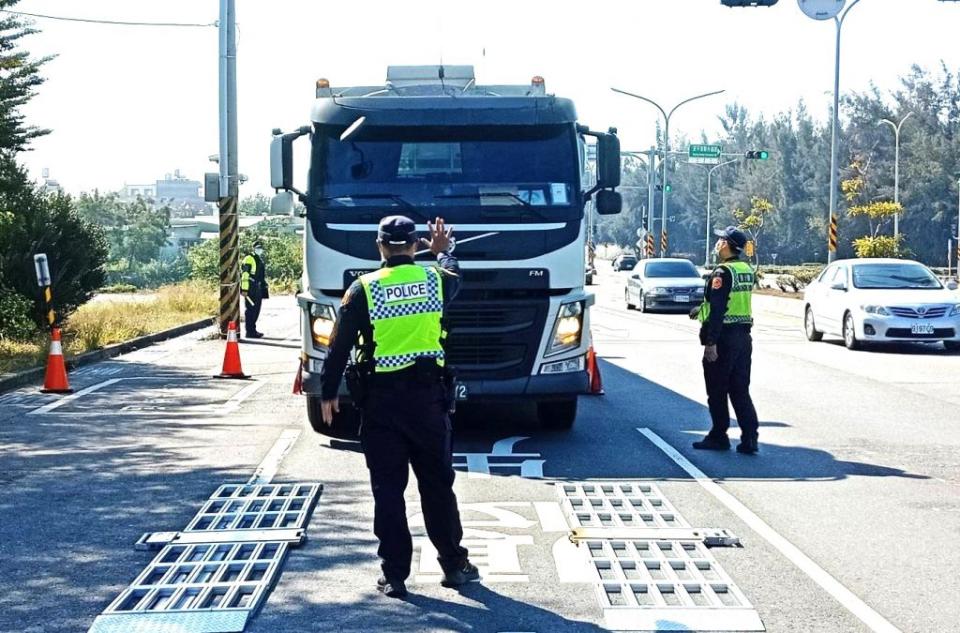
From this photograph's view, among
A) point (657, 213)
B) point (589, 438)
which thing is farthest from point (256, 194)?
point (589, 438)

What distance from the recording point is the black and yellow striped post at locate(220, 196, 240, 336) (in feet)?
79.8

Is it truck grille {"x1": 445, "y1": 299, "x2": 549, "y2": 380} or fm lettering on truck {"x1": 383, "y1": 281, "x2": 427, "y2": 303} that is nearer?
fm lettering on truck {"x1": 383, "y1": 281, "x2": 427, "y2": 303}

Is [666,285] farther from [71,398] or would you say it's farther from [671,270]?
[71,398]

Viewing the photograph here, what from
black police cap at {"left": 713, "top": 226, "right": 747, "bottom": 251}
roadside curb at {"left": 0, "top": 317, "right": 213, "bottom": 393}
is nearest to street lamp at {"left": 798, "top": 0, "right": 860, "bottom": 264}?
roadside curb at {"left": 0, "top": 317, "right": 213, "bottom": 393}

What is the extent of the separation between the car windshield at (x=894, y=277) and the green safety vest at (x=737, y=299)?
1188 cm

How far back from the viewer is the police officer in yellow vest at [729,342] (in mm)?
10688

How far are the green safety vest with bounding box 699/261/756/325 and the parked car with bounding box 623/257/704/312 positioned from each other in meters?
22.9

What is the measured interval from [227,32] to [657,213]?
130038mm

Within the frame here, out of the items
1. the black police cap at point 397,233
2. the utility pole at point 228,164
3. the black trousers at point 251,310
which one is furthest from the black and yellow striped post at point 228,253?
the black police cap at point 397,233

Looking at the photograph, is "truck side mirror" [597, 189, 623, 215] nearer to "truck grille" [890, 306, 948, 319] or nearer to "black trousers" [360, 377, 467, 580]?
"black trousers" [360, 377, 467, 580]

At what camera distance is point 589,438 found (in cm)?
1150

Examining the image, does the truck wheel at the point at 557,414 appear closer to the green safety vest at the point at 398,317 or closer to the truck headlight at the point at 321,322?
the truck headlight at the point at 321,322

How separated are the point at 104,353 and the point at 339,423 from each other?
33.9 ft

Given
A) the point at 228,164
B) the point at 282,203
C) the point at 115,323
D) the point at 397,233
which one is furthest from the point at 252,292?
the point at 397,233
